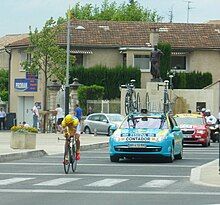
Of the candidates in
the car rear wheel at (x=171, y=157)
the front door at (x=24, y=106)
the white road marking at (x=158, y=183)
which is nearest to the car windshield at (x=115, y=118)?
the front door at (x=24, y=106)

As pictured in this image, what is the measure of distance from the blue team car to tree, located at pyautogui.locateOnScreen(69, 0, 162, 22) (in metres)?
76.9

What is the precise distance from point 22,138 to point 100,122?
842 inches

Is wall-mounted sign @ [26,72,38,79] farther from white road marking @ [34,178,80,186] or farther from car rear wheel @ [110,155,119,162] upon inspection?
white road marking @ [34,178,80,186]

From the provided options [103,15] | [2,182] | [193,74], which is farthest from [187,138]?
[103,15]

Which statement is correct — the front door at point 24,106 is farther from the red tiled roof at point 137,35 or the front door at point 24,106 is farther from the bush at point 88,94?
the bush at point 88,94

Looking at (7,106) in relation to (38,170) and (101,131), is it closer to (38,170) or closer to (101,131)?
(101,131)

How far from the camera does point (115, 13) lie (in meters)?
109

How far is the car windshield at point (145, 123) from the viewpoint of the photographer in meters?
27.8

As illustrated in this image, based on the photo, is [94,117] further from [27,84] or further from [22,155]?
[22,155]

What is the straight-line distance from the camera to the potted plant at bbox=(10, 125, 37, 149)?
3162 cm

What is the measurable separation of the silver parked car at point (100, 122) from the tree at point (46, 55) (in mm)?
10029

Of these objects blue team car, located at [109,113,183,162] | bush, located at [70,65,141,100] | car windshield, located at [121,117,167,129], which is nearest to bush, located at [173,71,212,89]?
bush, located at [70,65,141,100]
